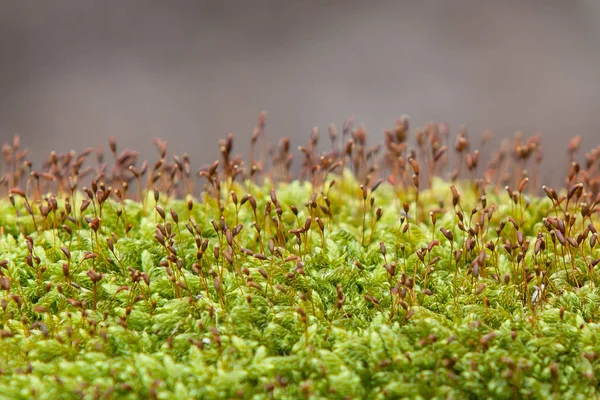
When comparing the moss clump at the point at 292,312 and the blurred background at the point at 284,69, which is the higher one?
the blurred background at the point at 284,69

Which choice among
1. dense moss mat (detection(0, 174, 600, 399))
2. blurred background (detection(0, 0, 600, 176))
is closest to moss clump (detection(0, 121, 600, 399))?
dense moss mat (detection(0, 174, 600, 399))

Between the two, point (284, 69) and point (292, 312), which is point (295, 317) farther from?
point (284, 69)

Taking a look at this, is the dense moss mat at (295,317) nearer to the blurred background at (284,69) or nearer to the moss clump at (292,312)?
the moss clump at (292,312)

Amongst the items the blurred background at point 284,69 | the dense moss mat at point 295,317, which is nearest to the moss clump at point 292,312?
the dense moss mat at point 295,317

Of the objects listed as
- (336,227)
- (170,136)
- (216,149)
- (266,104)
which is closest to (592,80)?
(266,104)

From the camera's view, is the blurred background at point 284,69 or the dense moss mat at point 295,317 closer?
the dense moss mat at point 295,317

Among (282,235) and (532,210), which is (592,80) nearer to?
(532,210)
